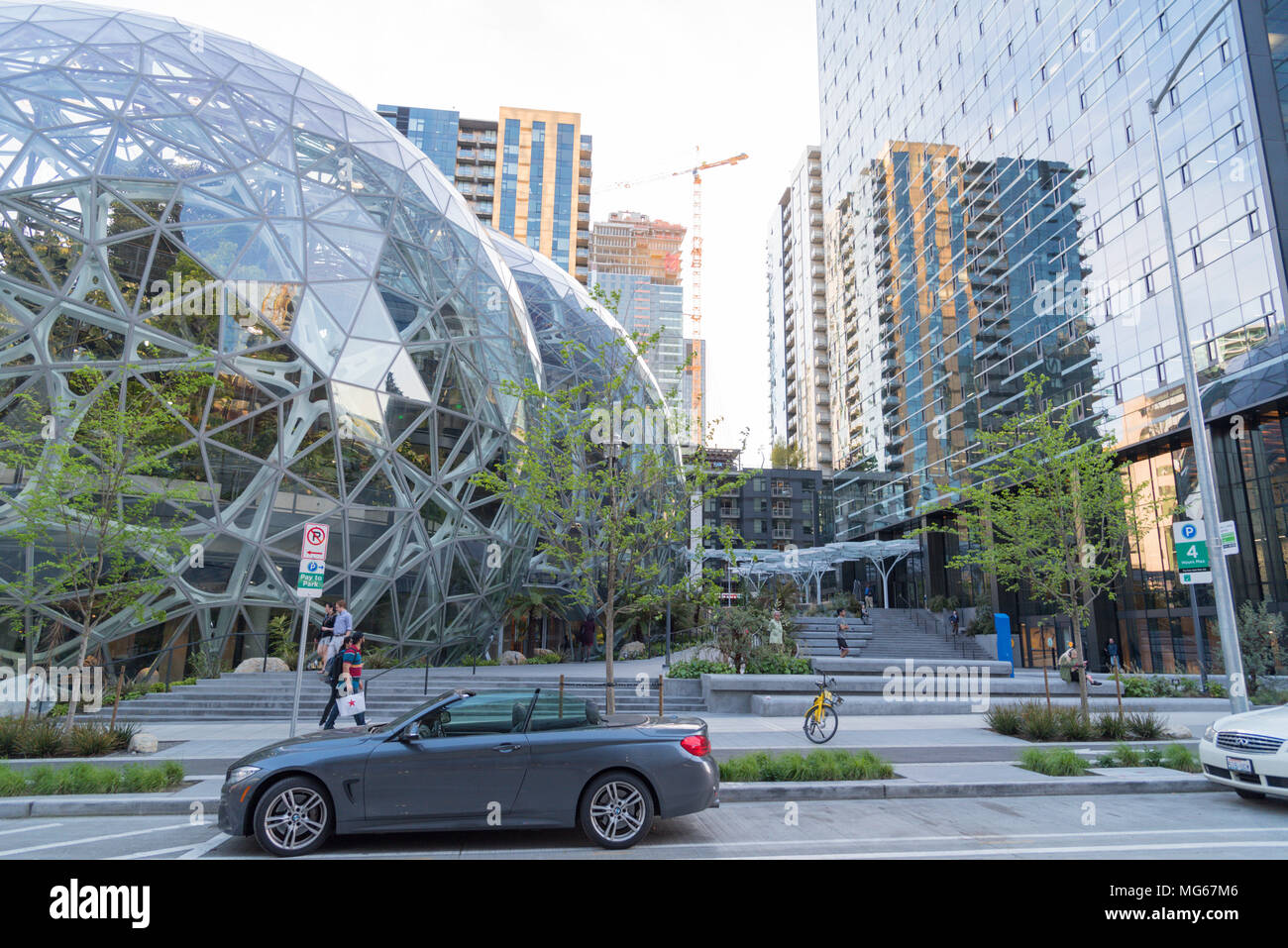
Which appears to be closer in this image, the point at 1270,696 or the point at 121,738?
the point at 121,738

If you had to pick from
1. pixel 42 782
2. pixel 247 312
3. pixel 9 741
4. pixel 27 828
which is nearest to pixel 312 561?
pixel 42 782

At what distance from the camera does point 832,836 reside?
7.07 metres

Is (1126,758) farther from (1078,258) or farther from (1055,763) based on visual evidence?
(1078,258)


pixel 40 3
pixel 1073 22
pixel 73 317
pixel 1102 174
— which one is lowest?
pixel 73 317

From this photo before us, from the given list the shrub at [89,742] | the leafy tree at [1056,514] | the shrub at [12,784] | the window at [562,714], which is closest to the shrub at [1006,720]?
the leafy tree at [1056,514]

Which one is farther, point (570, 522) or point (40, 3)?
point (40, 3)

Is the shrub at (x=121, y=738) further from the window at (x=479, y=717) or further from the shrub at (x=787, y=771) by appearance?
the shrub at (x=787, y=771)

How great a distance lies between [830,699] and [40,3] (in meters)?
26.4

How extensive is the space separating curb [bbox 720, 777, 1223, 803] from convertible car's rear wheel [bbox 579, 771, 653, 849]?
2.25m

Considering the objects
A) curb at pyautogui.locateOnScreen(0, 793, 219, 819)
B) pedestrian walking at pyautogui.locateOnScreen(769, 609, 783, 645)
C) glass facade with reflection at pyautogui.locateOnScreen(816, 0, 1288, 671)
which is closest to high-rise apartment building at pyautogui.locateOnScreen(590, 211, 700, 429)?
glass facade with reflection at pyautogui.locateOnScreen(816, 0, 1288, 671)

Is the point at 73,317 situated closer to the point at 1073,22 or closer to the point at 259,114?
the point at 259,114

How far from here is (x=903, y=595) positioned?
54.0m

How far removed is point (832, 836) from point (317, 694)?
1315 cm
